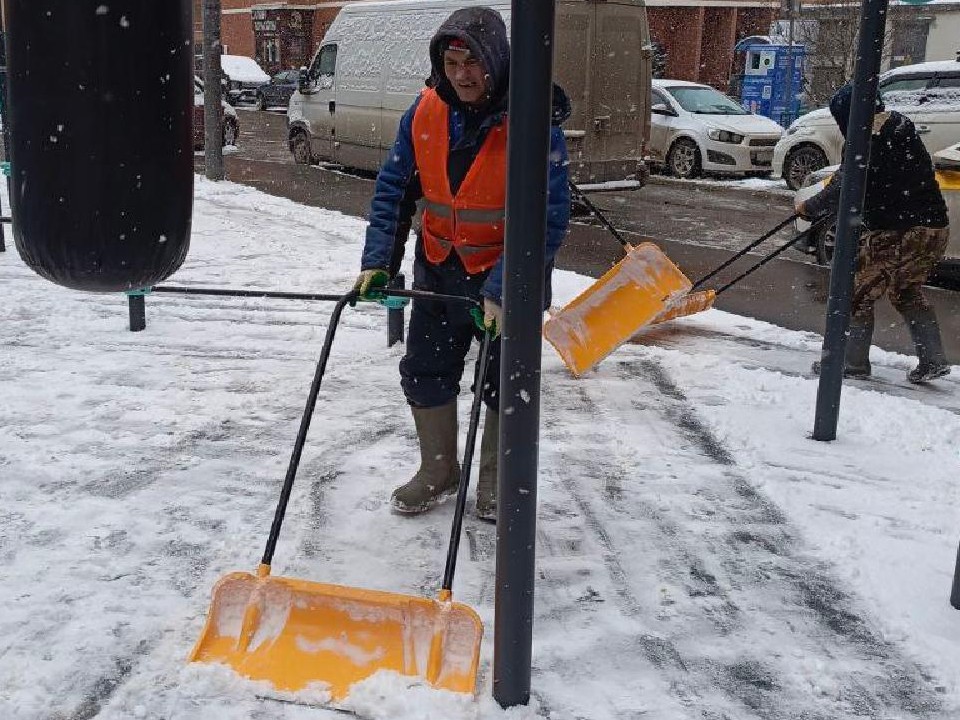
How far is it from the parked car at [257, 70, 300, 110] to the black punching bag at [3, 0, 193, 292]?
32.8 meters

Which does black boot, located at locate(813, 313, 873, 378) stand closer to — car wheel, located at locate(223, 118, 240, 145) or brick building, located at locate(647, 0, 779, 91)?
car wheel, located at locate(223, 118, 240, 145)

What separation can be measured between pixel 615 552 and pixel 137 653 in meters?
1.51

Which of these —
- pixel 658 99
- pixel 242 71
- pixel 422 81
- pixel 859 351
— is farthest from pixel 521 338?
pixel 242 71

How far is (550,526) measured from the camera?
3.48m

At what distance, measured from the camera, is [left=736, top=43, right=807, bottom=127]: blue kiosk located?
2095 cm

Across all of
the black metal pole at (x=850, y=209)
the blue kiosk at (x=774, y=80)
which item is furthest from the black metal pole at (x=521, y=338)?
the blue kiosk at (x=774, y=80)

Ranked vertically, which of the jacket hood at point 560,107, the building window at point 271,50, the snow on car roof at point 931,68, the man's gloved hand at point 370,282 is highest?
the building window at point 271,50

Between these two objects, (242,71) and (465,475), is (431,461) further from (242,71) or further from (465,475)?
(242,71)

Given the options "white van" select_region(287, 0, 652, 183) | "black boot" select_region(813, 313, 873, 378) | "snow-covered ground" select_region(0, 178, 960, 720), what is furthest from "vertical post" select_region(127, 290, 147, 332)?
"white van" select_region(287, 0, 652, 183)

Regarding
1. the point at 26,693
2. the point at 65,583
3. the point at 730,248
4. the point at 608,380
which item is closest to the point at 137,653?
the point at 26,693

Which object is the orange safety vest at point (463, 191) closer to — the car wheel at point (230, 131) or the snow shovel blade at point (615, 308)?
the snow shovel blade at point (615, 308)

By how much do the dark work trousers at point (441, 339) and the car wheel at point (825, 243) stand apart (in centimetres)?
574

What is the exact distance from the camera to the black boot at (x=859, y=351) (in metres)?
5.38

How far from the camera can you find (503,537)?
228cm
